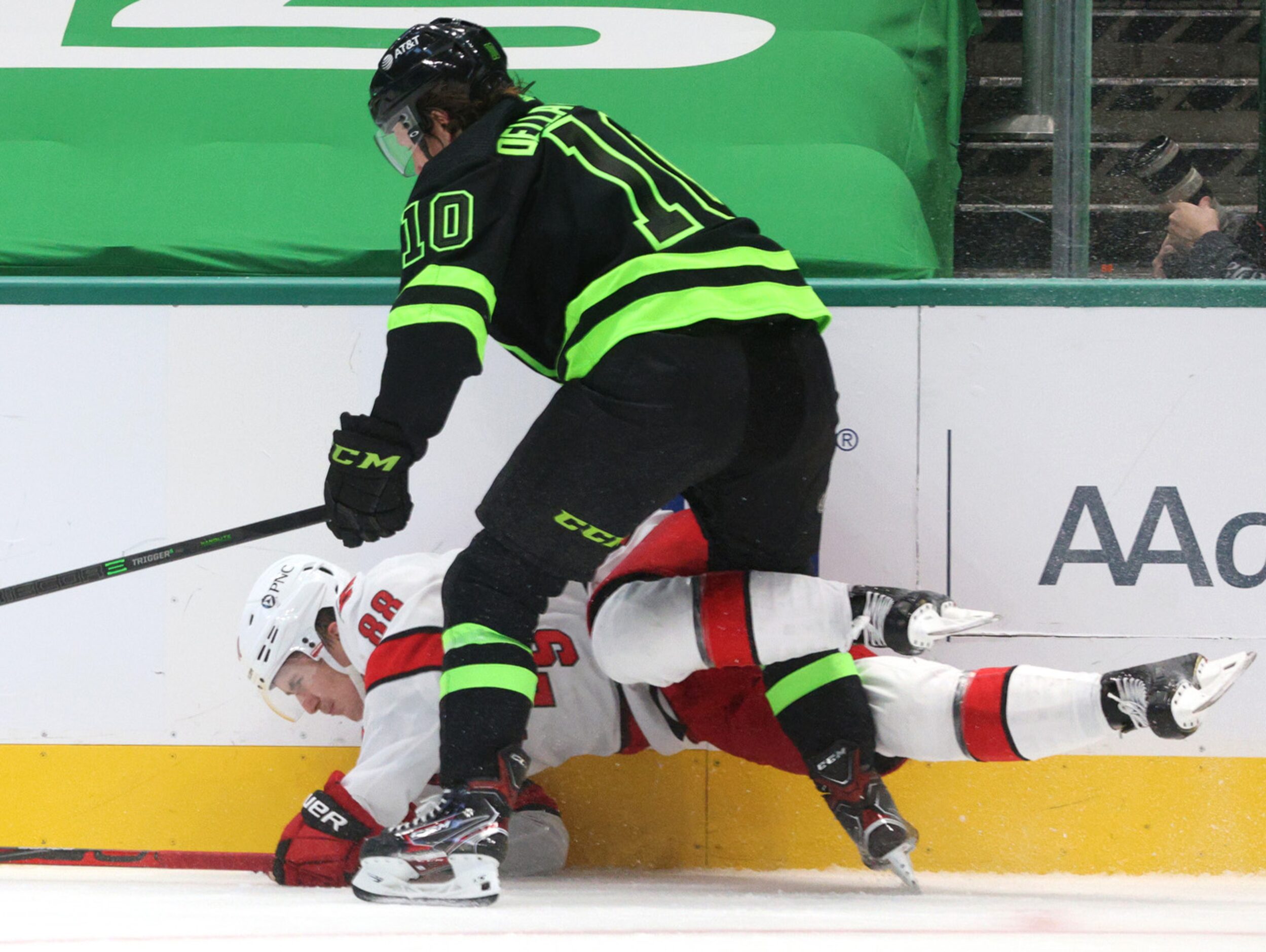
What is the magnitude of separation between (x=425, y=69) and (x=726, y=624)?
34.8 inches

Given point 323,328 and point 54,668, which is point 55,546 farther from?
point 323,328

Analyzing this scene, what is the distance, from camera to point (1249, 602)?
7.61 feet

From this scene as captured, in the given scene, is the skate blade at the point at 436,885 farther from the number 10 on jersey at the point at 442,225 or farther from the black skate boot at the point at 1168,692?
the black skate boot at the point at 1168,692

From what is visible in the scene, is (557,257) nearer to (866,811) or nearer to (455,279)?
(455,279)

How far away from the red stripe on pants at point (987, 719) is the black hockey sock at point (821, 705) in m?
0.14

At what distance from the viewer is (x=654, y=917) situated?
61.4 inches

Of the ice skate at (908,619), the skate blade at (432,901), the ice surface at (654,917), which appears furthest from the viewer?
the ice skate at (908,619)

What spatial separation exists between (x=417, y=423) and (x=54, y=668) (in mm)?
1159

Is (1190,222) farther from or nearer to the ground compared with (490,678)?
farther from the ground

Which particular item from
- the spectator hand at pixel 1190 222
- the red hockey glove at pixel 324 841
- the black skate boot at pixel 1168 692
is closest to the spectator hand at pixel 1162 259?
the spectator hand at pixel 1190 222

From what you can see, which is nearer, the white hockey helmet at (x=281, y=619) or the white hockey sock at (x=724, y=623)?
the white hockey sock at (x=724, y=623)

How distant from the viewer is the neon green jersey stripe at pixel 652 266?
1762 mm

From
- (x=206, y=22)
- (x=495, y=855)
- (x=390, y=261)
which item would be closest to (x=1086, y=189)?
(x=390, y=261)

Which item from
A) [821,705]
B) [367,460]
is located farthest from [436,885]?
[821,705]
